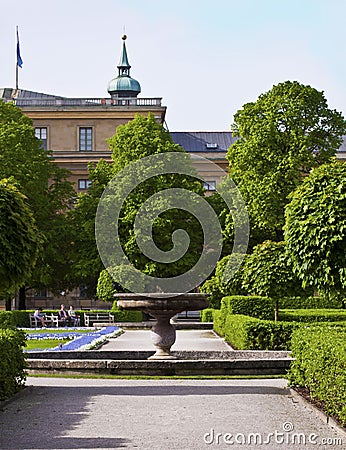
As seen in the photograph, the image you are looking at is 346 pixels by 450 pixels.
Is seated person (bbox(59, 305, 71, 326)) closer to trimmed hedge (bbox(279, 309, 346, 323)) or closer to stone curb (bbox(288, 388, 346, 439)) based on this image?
trimmed hedge (bbox(279, 309, 346, 323))

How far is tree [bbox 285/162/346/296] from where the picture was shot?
583 inches

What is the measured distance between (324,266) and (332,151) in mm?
28675

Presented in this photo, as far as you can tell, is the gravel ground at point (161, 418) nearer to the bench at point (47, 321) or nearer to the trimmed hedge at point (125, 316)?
the bench at point (47, 321)

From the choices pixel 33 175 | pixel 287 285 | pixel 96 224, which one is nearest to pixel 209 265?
pixel 96 224

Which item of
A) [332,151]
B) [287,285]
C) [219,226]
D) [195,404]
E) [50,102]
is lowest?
[195,404]

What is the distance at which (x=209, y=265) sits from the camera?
4528cm

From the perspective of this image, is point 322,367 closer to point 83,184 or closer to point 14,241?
point 14,241

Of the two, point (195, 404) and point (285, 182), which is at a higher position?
point (285, 182)

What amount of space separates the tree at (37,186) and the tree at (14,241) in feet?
97.8

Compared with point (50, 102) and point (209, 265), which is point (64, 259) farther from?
point (50, 102)

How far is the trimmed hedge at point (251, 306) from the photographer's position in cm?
2861

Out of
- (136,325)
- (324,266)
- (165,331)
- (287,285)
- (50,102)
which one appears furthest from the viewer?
(50,102)

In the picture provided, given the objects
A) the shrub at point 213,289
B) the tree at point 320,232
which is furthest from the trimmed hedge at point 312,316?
the tree at point 320,232

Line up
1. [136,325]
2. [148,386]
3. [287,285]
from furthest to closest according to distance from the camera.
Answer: [136,325] → [287,285] → [148,386]
